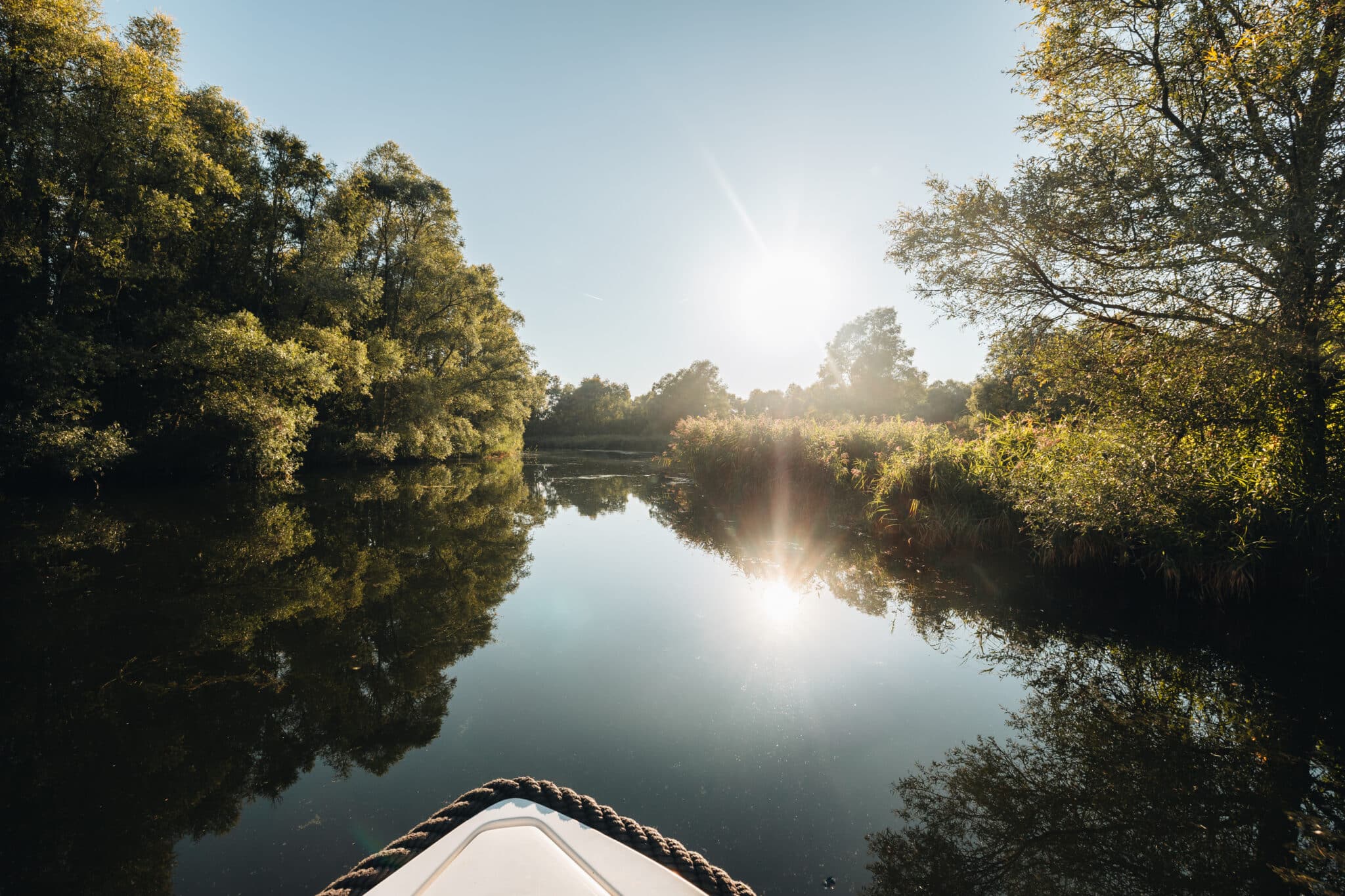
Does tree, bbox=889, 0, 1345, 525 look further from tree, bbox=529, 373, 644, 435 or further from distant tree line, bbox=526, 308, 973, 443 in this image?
tree, bbox=529, 373, 644, 435

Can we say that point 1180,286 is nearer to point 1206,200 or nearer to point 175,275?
point 1206,200

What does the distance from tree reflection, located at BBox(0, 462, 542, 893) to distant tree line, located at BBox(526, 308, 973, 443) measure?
25873 mm

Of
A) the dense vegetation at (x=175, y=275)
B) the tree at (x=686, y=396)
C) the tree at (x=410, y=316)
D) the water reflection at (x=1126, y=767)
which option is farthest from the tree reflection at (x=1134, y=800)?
the tree at (x=686, y=396)

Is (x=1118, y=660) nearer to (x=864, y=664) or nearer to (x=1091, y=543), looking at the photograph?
(x=864, y=664)

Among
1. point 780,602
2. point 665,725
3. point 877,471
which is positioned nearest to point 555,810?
point 665,725

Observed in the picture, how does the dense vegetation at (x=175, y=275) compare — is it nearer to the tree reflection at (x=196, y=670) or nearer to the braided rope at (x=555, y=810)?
the tree reflection at (x=196, y=670)

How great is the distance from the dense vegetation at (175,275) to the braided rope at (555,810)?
1472 centimetres

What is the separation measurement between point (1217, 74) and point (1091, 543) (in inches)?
207

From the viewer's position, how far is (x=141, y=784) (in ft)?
7.86

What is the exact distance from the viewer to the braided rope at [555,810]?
4.73 ft

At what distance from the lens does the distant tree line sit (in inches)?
1827

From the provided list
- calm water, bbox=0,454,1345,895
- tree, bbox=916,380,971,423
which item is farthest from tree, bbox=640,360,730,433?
calm water, bbox=0,454,1345,895

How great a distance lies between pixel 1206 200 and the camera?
5148 millimetres

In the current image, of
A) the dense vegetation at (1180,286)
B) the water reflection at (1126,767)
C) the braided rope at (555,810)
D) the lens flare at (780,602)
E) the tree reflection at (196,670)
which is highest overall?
the dense vegetation at (1180,286)
